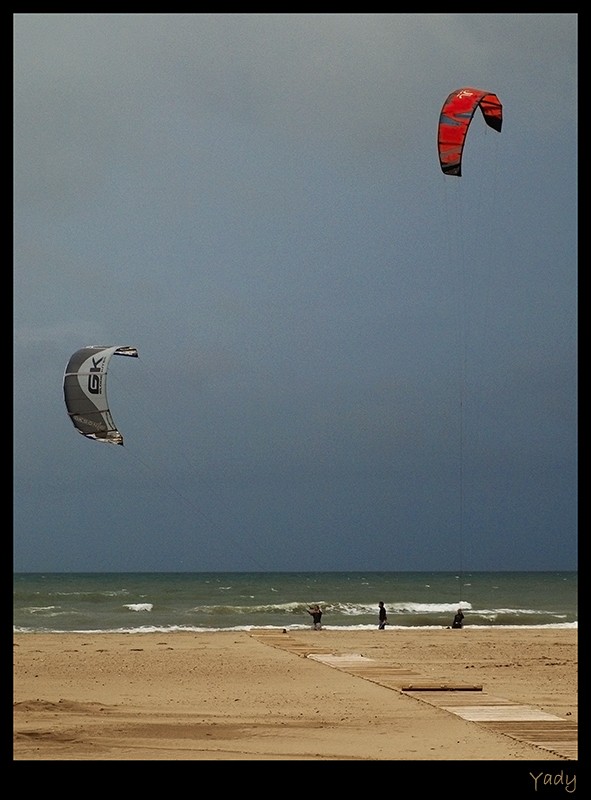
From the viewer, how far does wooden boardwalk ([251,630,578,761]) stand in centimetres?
1145

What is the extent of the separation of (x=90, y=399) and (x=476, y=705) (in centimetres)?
972

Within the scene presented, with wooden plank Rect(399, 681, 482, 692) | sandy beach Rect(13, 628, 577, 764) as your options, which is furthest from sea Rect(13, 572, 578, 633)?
wooden plank Rect(399, 681, 482, 692)

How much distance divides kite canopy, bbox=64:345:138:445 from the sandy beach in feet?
14.0

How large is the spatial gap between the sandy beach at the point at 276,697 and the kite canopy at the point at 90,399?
4.27 m

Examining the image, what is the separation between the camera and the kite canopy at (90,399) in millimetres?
20312

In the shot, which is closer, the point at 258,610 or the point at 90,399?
the point at 90,399

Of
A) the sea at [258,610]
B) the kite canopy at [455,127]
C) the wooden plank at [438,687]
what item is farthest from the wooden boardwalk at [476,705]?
the sea at [258,610]

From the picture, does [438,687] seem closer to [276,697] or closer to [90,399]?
[276,697]

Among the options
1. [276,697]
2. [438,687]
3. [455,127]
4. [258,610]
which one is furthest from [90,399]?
[258,610]

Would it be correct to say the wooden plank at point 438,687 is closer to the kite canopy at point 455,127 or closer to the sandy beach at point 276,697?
the sandy beach at point 276,697

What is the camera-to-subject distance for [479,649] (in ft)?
77.6

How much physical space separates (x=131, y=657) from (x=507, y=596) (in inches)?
2023

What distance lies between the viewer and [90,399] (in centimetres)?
2038

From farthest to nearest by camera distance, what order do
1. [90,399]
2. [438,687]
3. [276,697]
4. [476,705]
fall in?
[90,399] → [438,687] → [276,697] → [476,705]
